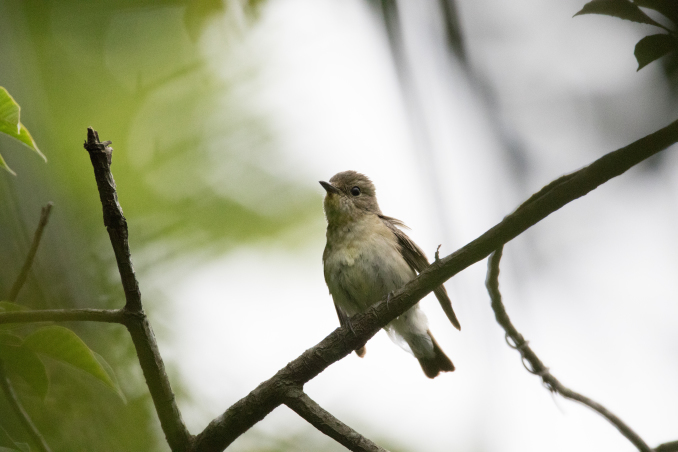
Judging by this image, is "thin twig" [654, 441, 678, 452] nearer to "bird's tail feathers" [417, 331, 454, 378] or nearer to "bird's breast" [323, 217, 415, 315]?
"bird's breast" [323, 217, 415, 315]

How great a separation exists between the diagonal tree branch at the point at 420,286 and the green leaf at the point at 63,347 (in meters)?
0.78

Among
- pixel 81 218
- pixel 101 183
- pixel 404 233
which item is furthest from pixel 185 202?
pixel 404 233

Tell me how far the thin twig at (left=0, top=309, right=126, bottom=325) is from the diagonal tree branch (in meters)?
0.71

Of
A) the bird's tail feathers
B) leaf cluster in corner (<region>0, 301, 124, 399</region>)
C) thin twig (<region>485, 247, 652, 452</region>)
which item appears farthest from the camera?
the bird's tail feathers

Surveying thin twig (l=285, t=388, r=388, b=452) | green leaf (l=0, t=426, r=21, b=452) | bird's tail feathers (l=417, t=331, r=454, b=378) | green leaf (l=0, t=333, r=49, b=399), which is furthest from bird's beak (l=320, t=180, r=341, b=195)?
green leaf (l=0, t=426, r=21, b=452)

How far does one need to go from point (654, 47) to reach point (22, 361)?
7.77 ft

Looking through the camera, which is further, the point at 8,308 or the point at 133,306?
the point at 133,306

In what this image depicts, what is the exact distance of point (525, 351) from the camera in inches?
116

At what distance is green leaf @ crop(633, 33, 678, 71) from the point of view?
5.70 feet

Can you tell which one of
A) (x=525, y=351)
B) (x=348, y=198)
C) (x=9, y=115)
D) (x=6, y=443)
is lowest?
(x=525, y=351)

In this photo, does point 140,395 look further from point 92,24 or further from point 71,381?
point 92,24

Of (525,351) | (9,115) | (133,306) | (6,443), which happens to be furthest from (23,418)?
(525,351)

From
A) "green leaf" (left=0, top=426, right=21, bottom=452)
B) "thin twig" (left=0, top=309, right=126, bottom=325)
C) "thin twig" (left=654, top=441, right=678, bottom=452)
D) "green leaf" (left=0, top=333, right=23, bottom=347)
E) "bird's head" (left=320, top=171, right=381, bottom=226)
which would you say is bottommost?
"thin twig" (left=654, top=441, right=678, bottom=452)

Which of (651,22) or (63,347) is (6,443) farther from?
(651,22)
